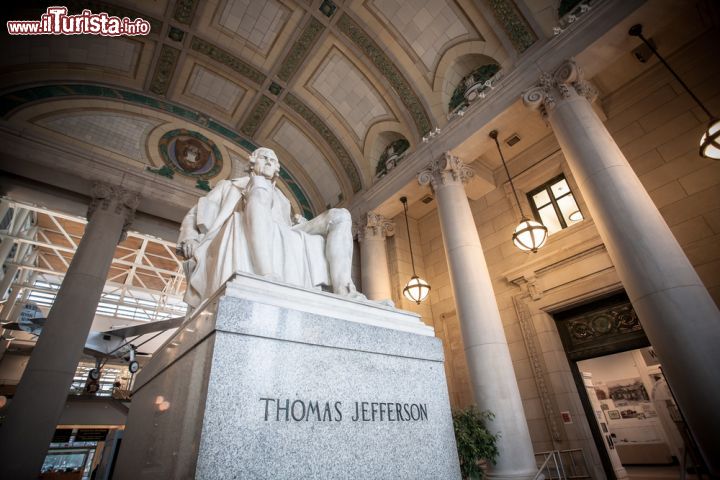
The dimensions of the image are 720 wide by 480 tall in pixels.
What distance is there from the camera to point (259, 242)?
7.73 ft

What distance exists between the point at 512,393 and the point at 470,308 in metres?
1.31

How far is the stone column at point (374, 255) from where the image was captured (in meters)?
8.50

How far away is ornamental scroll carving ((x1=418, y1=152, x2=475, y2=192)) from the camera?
727 cm

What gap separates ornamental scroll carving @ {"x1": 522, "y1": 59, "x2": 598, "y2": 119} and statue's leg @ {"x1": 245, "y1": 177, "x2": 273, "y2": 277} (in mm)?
5262

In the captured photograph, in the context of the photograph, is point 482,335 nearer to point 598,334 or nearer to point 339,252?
point 598,334

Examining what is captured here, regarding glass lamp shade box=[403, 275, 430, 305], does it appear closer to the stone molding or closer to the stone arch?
the stone molding

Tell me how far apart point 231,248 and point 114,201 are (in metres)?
7.81

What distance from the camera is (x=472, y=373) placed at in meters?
5.36

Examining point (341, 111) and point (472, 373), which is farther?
point (341, 111)

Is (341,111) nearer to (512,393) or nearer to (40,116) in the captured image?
(40,116)

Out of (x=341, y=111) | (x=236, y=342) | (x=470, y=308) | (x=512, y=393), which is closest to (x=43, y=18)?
(x=341, y=111)

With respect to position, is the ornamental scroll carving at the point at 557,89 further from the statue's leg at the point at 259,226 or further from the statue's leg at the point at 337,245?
the statue's leg at the point at 259,226

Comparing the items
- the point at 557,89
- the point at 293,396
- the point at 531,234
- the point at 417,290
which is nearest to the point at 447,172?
the point at 531,234

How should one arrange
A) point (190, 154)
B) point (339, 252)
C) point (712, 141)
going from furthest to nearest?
point (190, 154)
point (712, 141)
point (339, 252)
